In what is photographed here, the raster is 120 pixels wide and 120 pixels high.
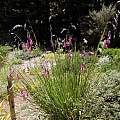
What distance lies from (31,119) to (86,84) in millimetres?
988

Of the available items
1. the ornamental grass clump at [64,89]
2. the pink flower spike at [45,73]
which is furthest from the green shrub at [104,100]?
the pink flower spike at [45,73]

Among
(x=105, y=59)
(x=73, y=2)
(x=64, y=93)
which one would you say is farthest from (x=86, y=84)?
(x=73, y=2)

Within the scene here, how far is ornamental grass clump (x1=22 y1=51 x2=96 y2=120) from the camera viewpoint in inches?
186

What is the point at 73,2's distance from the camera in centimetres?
1225

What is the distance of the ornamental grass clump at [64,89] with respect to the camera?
4.73 meters

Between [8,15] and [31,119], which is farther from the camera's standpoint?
[8,15]

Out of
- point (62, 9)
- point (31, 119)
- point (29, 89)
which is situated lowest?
point (31, 119)

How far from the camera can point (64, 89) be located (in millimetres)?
4723

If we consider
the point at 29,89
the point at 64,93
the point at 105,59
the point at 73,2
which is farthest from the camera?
the point at 73,2

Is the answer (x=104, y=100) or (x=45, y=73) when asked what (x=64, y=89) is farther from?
(x=104, y=100)

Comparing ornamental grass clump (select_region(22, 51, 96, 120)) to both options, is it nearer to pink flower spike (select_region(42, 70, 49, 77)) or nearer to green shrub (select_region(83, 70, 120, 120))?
pink flower spike (select_region(42, 70, 49, 77))

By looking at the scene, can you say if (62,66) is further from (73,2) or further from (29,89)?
(73,2)

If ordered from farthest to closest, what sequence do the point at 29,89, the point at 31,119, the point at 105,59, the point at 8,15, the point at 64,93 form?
1. the point at 8,15
2. the point at 105,59
3. the point at 31,119
4. the point at 29,89
5. the point at 64,93

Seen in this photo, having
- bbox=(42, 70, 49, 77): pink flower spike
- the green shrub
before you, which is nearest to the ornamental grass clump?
bbox=(42, 70, 49, 77): pink flower spike
